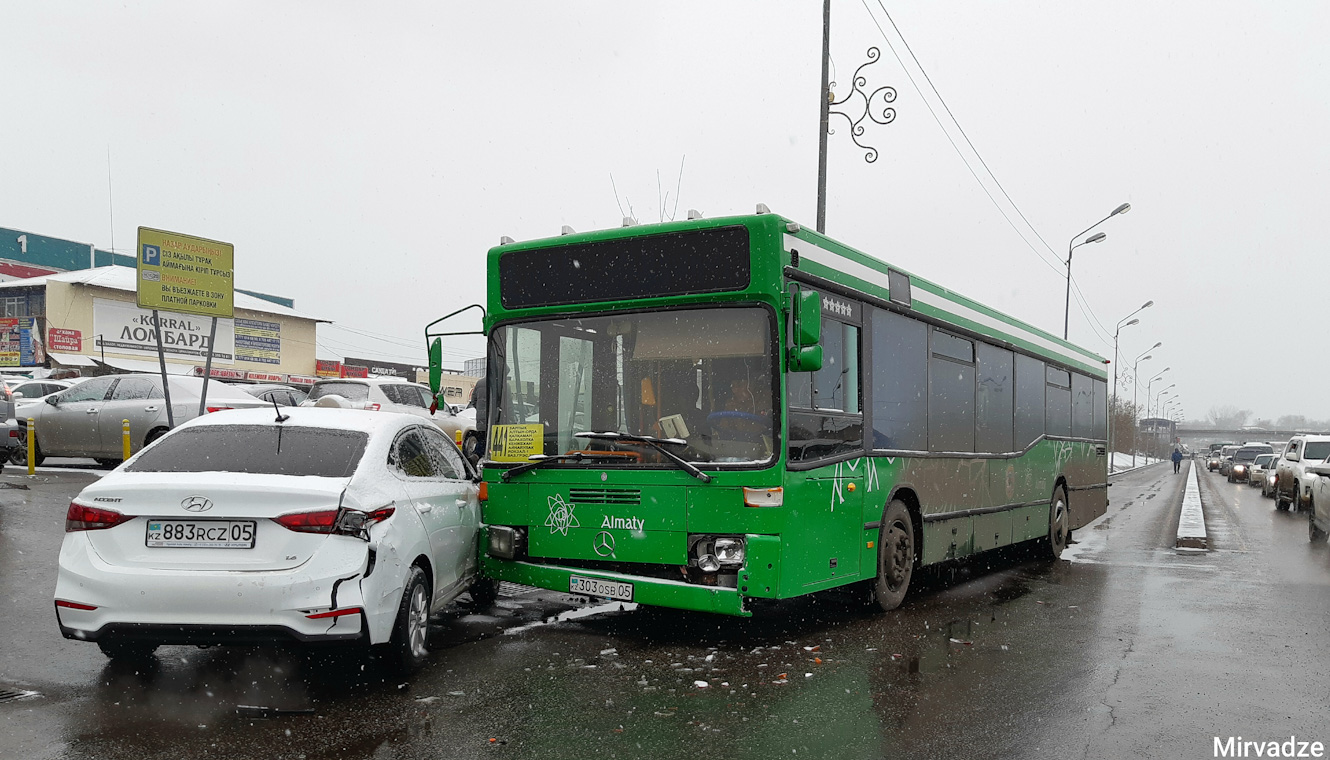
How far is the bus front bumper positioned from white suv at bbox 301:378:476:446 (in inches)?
423

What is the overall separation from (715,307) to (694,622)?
106 inches

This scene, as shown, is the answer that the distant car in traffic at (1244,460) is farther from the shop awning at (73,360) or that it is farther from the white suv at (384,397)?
the shop awning at (73,360)

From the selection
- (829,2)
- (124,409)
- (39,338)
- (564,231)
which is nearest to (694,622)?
(564,231)

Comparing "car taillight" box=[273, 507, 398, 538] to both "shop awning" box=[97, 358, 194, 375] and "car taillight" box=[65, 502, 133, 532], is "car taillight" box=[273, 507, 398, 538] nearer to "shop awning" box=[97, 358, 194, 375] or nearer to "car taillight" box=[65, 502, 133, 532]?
"car taillight" box=[65, 502, 133, 532]

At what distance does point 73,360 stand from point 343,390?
37.7 metres

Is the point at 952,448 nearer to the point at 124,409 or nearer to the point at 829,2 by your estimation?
the point at 829,2

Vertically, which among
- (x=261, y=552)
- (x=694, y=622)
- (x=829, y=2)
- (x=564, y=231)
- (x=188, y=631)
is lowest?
(x=694, y=622)

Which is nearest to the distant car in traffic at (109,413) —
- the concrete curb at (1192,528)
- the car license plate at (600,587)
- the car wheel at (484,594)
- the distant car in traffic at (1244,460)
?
the car wheel at (484,594)

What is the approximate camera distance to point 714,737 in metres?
5.10

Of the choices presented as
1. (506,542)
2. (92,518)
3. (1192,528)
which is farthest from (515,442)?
(1192,528)

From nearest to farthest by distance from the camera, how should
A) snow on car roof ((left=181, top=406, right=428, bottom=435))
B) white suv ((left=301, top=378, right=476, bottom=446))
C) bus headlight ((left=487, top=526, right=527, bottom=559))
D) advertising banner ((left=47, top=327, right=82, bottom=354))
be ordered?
snow on car roof ((left=181, top=406, right=428, bottom=435))
bus headlight ((left=487, top=526, right=527, bottom=559))
white suv ((left=301, top=378, right=476, bottom=446))
advertising banner ((left=47, top=327, right=82, bottom=354))

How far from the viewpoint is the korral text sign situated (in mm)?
15297

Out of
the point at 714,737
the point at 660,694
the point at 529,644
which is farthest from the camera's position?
the point at 529,644

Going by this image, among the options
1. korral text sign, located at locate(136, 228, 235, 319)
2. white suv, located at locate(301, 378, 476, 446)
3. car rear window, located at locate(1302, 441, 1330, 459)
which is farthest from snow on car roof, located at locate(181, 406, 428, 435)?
car rear window, located at locate(1302, 441, 1330, 459)
